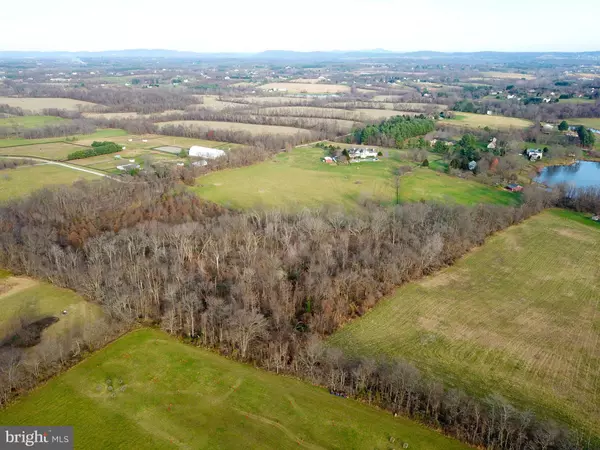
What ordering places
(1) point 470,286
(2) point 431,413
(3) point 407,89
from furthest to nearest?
(3) point 407,89
(1) point 470,286
(2) point 431,413

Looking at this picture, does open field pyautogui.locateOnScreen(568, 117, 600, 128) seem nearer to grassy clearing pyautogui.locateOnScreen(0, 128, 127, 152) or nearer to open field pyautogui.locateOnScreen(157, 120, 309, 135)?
open field pyautogui.locateOnScreen(157, 120, 309, 135)

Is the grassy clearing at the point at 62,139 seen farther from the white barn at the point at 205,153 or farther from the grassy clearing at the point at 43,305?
the grassy clearing at the point at 43,305

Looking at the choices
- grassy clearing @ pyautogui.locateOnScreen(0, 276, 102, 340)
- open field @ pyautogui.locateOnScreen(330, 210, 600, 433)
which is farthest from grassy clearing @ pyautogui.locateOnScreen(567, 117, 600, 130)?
grassy clearing @ pyautogui.locateOnScreen(0, 276, 102, 340)

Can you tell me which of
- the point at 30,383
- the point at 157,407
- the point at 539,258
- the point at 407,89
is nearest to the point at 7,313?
the point at 30,383

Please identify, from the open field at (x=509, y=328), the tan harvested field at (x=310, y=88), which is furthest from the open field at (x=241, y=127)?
the tan harvested field at (x=310, y=88)

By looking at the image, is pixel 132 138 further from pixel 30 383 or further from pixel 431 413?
pixel 431 413

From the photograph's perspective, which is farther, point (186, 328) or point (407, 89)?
point (407, 89)
